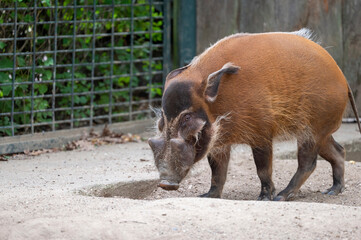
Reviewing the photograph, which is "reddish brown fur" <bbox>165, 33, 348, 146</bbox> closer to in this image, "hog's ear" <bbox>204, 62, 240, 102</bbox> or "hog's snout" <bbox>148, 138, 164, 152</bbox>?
"hog's ear" <bbox>204, 62, 240, 102</bbox>

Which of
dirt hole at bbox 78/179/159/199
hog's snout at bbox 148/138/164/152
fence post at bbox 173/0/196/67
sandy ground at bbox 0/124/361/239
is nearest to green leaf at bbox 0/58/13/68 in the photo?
sandy ground at bbox 0/124/361/239

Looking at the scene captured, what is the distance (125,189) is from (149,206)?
1.42m

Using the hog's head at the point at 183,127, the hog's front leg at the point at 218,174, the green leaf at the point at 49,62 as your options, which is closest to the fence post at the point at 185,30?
the green leaf at the point at 49,62

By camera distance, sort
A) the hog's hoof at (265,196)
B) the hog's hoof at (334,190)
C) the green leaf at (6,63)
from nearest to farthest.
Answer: the hog's hoof at (265,196) → the hog's hoof at (334,190) → the green leaf at (6,63)

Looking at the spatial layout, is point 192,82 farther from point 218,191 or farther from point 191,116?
point 218,191

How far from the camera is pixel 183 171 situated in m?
5.26

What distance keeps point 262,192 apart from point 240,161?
59.2 inches

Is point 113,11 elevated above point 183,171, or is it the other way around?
point 113,11

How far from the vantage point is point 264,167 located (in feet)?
18.9

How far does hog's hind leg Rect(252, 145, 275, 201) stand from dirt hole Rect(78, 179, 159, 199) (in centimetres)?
106

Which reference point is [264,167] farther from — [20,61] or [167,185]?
[20,61]

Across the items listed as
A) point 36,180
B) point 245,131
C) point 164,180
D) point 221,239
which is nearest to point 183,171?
point 164,180

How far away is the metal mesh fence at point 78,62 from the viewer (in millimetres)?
7789

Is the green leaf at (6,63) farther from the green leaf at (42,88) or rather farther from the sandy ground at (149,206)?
the sandy ground at (149,206)
